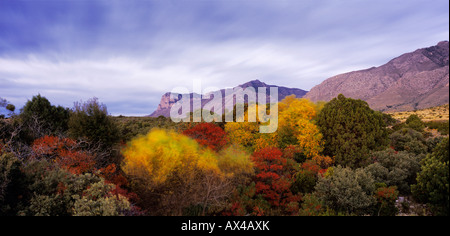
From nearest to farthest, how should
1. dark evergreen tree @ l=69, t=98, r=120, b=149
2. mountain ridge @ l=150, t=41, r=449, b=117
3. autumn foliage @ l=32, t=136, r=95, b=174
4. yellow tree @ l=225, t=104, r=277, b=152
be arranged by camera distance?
autumn foliage @ l=32, t=136, r=95, b=174 < dark evergreen tree @ l=69, t=98, r=120, b=149 < yellow tree @ l=225, t=104, r=277, b=152 < mountain ridge @ l=150, t=41, r=449, b=117

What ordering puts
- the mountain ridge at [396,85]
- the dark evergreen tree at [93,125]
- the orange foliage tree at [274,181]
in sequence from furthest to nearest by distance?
the mountain ridge at [396,85] → the dark evergreen tree at [93,125] → the orange foliage tree at [274,181]

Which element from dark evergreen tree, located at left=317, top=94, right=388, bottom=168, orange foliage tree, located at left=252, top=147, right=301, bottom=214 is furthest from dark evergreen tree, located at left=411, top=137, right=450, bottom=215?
dark evergreen tree, located at left=317, top=94, right=388, bottom=168

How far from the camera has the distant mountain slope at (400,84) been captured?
104062 millimetres

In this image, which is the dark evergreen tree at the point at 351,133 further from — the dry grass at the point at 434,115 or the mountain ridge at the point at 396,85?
the mountain ridge at the point at 396,85

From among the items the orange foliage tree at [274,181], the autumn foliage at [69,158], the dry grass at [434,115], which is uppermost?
the dry grass at [434,115]

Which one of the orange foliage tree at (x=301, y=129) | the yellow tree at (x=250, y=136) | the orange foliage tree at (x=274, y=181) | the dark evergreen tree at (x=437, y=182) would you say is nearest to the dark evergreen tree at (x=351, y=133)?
the orange foliage tree at (x=301, y=129)

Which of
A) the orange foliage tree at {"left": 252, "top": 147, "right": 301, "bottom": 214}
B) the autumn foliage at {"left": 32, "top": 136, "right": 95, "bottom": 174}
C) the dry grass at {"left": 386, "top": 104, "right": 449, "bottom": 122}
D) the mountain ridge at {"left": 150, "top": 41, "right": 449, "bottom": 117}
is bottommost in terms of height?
the orange foliage tree at {"left": 252, "top": 147, "right": 301, "bottom": 214}

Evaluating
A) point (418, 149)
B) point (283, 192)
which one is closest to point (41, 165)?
point (283, 192)

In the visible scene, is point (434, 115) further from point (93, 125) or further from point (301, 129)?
point (93, 125)

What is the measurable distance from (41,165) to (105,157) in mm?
8116

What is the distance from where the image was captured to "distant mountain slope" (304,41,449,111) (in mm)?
104062

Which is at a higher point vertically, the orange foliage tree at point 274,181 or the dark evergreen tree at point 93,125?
the dark evergreen tree at point 93,125

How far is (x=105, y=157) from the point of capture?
1945 centimetres

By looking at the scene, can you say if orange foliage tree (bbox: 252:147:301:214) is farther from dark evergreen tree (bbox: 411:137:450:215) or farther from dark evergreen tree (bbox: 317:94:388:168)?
dark evergreen tree (bbox: 317:94:388:168)
